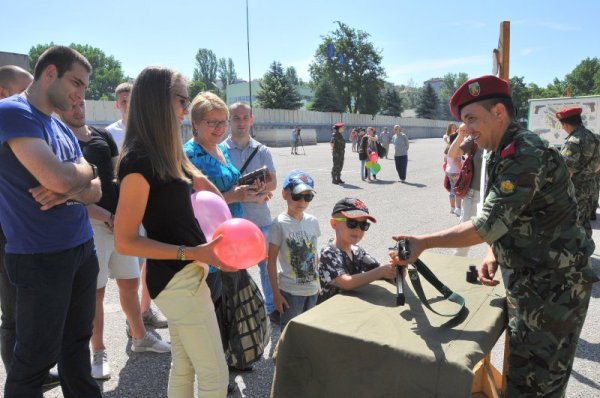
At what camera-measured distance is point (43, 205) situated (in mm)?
2062

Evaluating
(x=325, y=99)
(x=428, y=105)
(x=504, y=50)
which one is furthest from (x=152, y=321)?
(x=428, y=105)

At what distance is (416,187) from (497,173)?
11.3 metres

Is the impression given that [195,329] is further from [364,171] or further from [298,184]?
[364,171]

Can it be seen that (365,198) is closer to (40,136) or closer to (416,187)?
(416,187)

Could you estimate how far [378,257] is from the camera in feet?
20.0

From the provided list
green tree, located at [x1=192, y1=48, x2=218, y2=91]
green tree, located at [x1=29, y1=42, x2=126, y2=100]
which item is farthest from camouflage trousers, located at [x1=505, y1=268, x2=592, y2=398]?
green tree, located at [x1=192, y1=48, x2=218, y2=91]

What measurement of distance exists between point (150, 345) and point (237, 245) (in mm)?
2037

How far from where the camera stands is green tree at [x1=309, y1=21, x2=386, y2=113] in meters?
70.1

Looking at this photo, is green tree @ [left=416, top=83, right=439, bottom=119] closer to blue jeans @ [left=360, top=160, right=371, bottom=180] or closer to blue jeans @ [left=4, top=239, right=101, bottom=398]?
blue jeans @ [left=360, top=160, right=371, bottom=180]

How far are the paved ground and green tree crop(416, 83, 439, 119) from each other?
209 ft

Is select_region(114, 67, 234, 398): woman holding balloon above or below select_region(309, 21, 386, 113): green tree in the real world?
below

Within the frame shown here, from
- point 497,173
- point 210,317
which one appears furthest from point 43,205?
point 497,173

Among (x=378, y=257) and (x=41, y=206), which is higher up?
(x=41, y=206)

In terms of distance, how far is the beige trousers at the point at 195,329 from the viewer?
2.03 m
